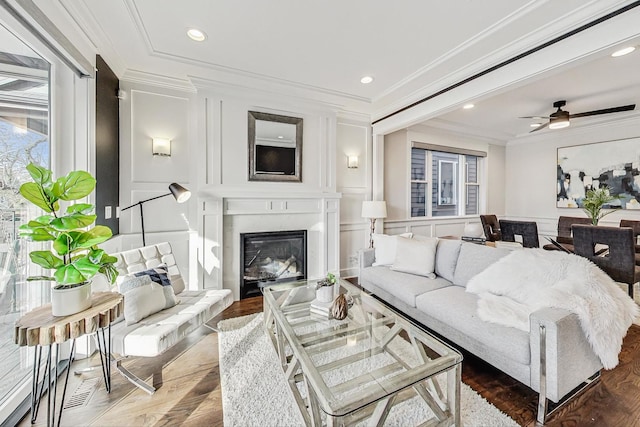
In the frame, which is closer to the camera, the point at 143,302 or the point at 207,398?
the point at 207,398

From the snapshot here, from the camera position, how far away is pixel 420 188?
5.01 m

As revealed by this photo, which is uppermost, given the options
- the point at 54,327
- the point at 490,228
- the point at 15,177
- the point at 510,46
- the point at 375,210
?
the point at 510,46

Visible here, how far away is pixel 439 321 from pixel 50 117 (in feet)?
11.0

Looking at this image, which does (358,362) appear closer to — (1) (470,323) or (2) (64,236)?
(1) (470,323)

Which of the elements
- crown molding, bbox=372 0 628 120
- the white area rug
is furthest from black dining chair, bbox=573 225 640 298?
the white area rug

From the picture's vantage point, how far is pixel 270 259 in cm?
359

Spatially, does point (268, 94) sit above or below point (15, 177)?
above

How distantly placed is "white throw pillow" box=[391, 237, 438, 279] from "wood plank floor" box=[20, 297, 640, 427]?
2.93 feet

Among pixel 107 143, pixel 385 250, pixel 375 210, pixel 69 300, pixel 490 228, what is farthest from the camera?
pixel 490 228

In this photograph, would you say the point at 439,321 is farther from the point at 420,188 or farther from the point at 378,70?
the point at 420,188

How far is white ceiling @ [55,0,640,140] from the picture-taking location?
1.91 m

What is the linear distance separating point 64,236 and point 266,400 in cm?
146

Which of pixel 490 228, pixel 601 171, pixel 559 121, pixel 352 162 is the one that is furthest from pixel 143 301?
pixel 601 171

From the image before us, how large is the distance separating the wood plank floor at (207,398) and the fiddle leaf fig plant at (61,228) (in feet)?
2.67
